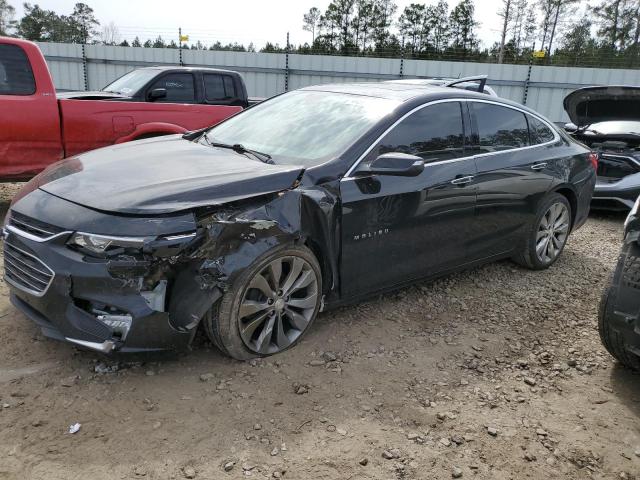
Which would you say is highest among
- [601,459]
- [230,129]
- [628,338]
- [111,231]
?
[230,129]

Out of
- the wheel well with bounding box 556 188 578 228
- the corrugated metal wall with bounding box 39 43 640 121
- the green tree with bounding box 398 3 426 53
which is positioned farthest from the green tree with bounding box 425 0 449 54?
the wheel well with bounding box 556 188 578 228

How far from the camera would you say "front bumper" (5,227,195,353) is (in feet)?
8.86

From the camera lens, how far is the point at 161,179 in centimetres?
305

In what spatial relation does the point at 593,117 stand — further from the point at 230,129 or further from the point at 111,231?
the point at 111,231

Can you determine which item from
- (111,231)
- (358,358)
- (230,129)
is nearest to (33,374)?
(111,231)

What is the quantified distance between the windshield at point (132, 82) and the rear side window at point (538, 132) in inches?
209

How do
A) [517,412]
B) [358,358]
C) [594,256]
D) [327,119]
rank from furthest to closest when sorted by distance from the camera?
[594,256] < [327,119] < [358,358] < [517,412]

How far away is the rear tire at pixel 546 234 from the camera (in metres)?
4.87

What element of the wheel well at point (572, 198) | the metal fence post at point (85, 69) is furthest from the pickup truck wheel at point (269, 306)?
the metal fence post at point (85, 69)

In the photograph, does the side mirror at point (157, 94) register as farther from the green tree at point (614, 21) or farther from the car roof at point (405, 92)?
the green tree at point (614, 21)

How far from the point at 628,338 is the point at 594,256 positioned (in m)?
2.92

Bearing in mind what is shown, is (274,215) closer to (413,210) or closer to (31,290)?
(413,210)

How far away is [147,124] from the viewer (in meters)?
6.44

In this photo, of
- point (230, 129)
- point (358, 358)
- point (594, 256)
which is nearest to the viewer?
point (358, 358)
